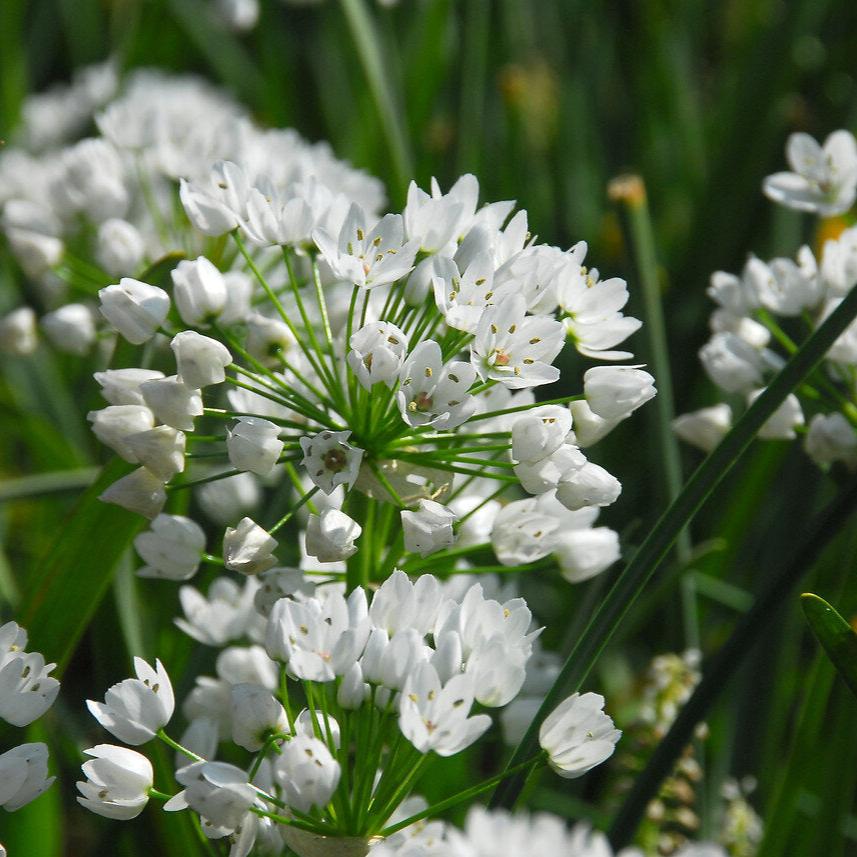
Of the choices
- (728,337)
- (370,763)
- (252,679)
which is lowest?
(252,679)

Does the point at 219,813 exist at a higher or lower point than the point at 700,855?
lower

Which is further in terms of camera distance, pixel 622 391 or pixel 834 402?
pixel 834 402

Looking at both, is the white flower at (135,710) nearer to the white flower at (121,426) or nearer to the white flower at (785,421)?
the white flower at (121,426)

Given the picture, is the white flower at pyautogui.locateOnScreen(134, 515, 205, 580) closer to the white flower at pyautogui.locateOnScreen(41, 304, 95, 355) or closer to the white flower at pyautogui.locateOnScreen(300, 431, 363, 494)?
the white flower at pyautogui.locateOnScreen(300, 431, 363, 494)

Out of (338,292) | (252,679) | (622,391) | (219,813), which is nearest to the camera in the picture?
(219,813)

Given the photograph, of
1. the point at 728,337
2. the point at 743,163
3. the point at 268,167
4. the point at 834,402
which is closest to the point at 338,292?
the point at 268,167

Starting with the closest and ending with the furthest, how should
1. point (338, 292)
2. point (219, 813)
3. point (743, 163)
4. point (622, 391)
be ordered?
point (219, 813) < point (622, 391) < point (338, 292) < point (743, 163)

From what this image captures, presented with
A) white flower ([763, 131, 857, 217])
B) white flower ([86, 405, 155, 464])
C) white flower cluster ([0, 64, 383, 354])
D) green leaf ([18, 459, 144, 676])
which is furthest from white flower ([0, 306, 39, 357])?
white flower ([763, 131, 857, 217])

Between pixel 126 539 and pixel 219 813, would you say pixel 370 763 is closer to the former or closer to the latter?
pixel 219 813
